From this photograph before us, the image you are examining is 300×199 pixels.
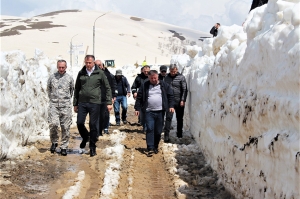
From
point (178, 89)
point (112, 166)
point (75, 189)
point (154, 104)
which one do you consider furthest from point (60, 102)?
point (178, 89)

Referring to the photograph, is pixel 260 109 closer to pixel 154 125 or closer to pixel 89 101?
pixel 89 101

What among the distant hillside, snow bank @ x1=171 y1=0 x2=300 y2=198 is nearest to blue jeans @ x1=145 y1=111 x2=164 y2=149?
snow bank @ x1=171 y1=0 x2=300 y2=198

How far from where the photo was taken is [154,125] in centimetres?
855

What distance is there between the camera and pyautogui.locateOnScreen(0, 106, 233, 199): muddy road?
18.5ft

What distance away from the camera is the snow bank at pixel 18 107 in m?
7.13

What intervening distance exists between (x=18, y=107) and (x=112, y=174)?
8.12 ft

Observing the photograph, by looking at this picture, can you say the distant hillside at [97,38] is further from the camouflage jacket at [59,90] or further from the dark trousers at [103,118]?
the camouflage jacket at [59,90]

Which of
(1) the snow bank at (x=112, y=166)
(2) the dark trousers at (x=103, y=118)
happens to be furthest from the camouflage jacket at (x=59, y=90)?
(2) the dark trousers at (x=103, y=118)

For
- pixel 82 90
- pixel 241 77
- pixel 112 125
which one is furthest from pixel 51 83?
pixel 112 125

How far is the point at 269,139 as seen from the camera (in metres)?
4.07

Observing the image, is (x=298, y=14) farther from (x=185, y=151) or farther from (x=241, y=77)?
(x=185, y=151)

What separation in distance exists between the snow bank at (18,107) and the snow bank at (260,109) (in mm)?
3335

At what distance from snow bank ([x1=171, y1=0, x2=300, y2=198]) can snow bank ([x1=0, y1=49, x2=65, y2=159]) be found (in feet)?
10.9

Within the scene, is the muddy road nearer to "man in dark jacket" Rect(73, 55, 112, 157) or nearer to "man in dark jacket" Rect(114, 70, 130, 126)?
"man in dark jacket" Rect(73, 55, 112, 157)
